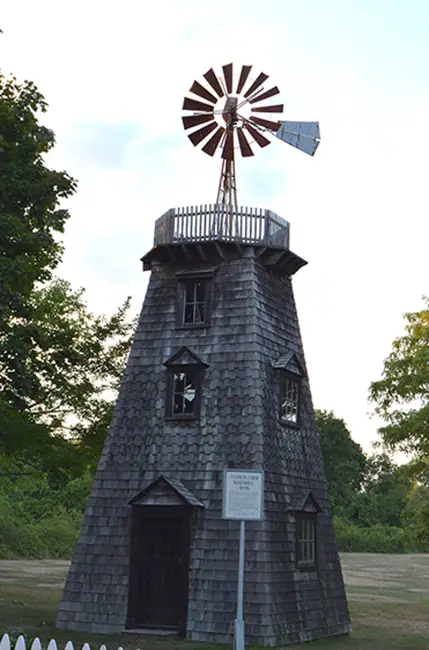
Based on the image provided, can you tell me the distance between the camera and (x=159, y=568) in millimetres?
18688

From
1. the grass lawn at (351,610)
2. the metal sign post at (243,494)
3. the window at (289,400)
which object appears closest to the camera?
the metal sign post at (243,494)

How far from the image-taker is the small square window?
67.2ft

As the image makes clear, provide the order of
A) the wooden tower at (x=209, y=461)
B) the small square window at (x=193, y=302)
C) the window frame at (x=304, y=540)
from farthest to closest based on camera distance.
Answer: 1. the small square window at (x=193, y=302)
2. the window frame at (x=304, y=540)
3. the wooden tower at (x=209, y=461)

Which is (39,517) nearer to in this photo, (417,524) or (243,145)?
(417,524)

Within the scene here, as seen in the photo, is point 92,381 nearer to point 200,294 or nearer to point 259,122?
point 200,294

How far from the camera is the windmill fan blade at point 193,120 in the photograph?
22.8m

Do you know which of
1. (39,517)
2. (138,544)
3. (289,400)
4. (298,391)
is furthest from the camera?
(39,517)

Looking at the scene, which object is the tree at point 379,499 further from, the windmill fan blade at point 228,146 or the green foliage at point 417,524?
the windmill fan blade at point 228,146

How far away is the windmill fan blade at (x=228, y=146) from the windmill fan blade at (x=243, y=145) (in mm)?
242

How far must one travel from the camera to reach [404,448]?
24062 millimetres

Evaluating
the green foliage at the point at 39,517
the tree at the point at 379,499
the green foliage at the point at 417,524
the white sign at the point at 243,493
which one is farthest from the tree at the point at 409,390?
the tree at the point at 379,499

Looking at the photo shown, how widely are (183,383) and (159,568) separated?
4.33m

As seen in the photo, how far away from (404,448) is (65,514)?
32.2 meters

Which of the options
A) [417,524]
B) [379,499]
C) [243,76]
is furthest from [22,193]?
[379,499]
